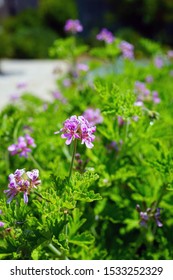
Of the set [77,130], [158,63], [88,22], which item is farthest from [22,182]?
[88,22]

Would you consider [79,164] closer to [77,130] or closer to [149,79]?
[77,130]

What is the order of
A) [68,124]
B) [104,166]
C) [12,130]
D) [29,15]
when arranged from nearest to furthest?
[68,124], [104,166], [12,130], [29,15]

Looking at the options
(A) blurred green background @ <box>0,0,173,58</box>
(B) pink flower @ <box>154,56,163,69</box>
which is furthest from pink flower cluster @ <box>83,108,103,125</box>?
(A) blurred green background @ <box>0,0,173,58</box>

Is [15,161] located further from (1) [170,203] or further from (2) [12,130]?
(1) [170,203]

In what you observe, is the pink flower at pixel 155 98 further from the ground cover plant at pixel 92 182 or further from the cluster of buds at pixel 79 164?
the cluster of buds at pixel 79 164

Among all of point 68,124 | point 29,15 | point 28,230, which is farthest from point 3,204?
point 29,15

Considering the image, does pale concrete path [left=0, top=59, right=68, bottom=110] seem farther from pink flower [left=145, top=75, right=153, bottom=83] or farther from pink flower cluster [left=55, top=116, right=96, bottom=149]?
pink flower cluster [left=55, top=116, right=96, bottom=149]

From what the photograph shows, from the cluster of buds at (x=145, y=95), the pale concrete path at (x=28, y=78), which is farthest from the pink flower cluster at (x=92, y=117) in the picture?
the pale concrete path at (x=28, y=78)
